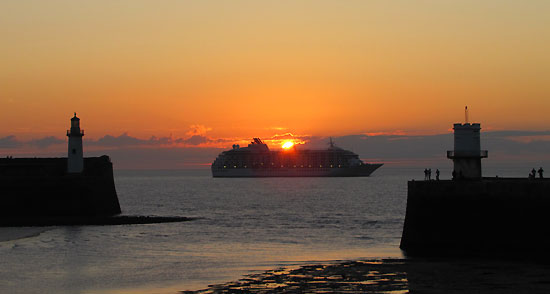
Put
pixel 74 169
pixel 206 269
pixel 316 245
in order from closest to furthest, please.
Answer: pixel 206 269 < pixel 316 245 < pixel 74 169

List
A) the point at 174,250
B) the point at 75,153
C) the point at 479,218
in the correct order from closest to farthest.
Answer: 1. the point at 479,218
2. the point at 174,250
3. the point at 75,153

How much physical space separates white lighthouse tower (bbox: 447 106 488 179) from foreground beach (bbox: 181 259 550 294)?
15.2 feet

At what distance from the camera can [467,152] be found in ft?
104

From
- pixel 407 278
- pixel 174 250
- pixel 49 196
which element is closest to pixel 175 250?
pixel 174 250

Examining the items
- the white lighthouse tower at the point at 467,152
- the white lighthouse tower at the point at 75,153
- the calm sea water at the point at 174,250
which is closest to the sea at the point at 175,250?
the calm sea water at the point at 174,250

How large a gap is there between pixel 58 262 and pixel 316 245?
12512 mm

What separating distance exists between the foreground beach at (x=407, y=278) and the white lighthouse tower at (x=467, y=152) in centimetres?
463

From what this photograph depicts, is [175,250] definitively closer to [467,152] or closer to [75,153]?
[467,152]

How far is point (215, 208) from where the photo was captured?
240ft

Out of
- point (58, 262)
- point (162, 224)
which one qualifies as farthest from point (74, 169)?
point (58, 262)

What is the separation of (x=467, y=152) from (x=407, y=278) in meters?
8.26

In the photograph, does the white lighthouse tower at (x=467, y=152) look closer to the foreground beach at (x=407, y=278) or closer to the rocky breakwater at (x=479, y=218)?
the rocky breakwater at (x=479, y=218)

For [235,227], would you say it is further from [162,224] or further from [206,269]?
[206,269]

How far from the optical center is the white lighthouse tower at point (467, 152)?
3147 centimetres
